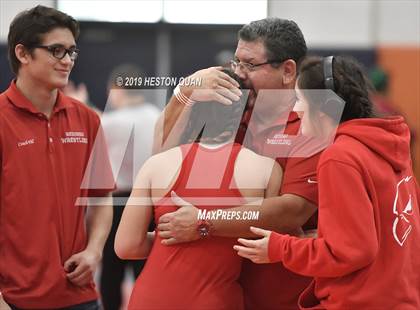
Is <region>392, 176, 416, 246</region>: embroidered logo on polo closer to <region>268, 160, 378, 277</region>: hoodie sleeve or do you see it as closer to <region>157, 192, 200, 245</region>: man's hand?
<region>268, 160, 378, 277</region>: hoodie sleeve

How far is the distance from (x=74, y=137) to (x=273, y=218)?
636mm

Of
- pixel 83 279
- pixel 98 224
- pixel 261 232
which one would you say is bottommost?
pixel 83 279

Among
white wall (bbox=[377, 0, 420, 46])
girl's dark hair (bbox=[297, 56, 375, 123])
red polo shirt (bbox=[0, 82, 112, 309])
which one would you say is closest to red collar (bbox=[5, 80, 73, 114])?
red polo shirt (bbox=[0, 82, 112, 309])

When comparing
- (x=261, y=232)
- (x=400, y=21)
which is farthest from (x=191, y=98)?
(x=400, y=21)

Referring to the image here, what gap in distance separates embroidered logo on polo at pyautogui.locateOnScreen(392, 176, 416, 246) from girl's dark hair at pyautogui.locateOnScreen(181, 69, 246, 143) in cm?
51

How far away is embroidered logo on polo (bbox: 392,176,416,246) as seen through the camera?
65.2 inches

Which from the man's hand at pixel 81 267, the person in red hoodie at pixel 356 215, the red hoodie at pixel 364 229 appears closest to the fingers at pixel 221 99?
the person in red hoodie at pixel 356 215

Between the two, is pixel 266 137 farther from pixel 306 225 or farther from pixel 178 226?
pixel 178 226

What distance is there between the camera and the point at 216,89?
6.41 ft

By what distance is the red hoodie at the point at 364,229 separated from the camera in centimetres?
156

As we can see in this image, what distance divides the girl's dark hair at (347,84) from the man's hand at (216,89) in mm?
257

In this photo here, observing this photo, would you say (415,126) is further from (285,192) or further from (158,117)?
(158,117)

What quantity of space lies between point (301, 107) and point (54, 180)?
0.74 metres

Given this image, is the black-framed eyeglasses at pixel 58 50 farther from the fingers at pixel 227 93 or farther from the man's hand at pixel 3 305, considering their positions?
the man's hand at pixel 3 305
